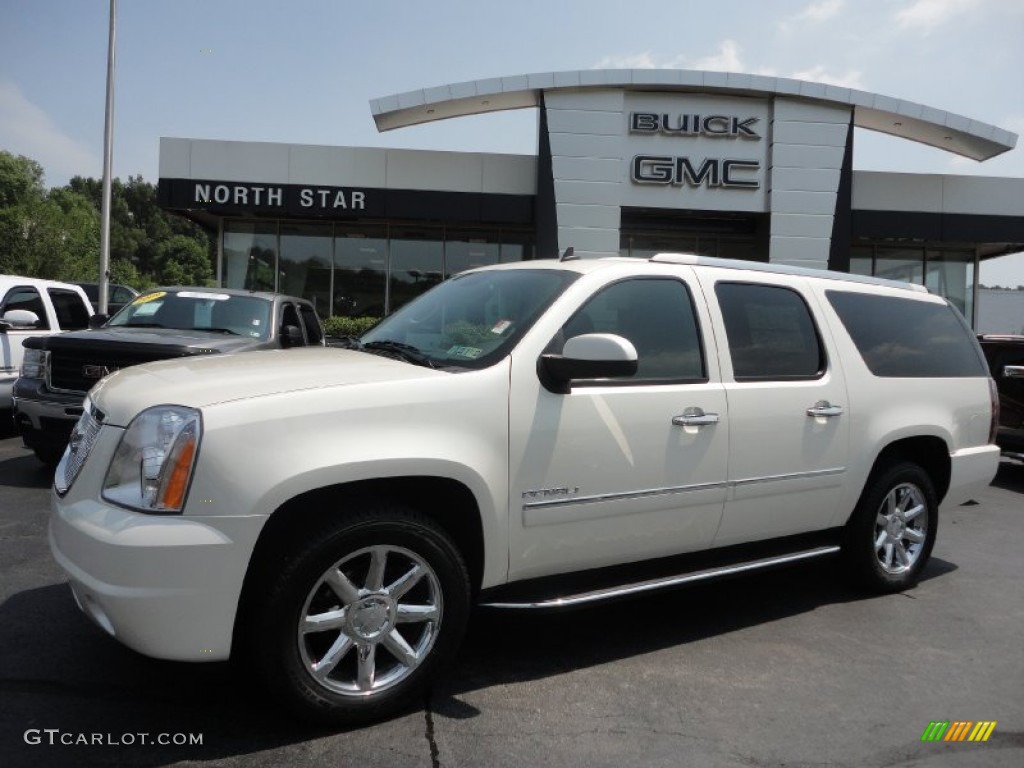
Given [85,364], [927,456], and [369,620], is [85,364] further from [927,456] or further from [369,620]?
[927,456]

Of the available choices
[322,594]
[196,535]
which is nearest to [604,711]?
[322,594]

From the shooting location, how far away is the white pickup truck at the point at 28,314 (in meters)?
8.62

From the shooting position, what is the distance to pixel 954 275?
22188 millimetres

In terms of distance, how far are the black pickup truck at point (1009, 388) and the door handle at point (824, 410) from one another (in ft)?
17.2

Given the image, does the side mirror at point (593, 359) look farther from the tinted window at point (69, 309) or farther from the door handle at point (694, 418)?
the tinted window at point (69, 309)

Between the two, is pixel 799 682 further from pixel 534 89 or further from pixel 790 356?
pixel 534 89

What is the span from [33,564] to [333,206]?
14.9 metres

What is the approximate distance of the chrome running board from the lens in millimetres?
3268

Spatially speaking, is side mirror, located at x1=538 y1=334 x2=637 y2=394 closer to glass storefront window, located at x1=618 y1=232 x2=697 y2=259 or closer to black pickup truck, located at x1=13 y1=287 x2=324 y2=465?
black pickup truck, located at x1=13 y1=287 x2=324 y2=465

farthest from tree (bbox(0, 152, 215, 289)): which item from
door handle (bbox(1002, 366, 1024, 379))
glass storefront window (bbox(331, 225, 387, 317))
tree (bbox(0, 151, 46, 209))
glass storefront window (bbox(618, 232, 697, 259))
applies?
door handle (bbox(1002, 366, 1024, 379))

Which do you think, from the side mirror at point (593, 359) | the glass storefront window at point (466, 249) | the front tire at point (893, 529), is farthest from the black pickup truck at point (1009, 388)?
the glass storefront window at point (466, 249)

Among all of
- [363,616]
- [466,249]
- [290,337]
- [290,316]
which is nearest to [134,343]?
[290,337]

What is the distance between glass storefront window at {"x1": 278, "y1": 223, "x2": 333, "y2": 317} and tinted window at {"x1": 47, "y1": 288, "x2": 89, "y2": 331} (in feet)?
35.2

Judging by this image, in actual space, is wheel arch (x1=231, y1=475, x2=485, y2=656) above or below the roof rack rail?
below
